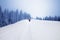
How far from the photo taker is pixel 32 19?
6.06ft

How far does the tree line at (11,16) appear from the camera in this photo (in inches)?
65.2

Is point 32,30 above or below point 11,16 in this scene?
below

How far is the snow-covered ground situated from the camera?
1516 millimetres

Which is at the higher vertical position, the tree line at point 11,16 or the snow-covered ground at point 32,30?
the tree line at point 11,16

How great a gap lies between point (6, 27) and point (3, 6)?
0.45 metres

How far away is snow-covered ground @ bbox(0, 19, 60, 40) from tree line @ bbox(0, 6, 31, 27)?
0.29ft

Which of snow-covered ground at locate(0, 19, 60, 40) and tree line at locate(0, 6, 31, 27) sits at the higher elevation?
tree line at locate(0, 6, 31, 27)

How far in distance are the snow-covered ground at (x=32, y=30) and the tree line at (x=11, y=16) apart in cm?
9

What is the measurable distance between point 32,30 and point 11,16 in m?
0.54

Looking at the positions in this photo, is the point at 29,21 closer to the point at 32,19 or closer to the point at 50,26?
the point at 32,19

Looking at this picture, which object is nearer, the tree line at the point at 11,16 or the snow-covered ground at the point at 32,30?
the snow-covered ground at the point at 32,30

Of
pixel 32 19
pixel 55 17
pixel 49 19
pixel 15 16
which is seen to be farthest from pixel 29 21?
pixel 55 17

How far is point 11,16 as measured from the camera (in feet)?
5.72

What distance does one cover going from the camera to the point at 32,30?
5.50 feet
